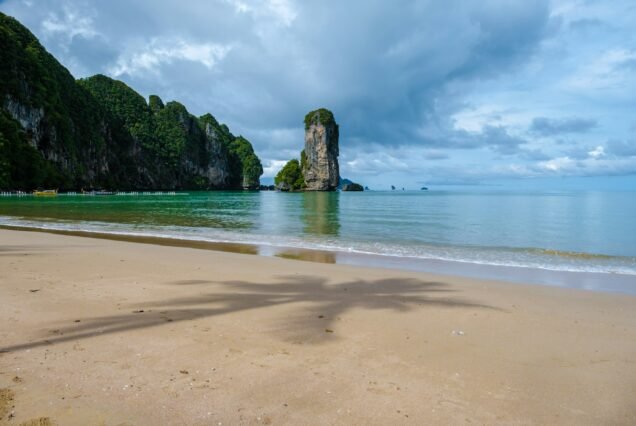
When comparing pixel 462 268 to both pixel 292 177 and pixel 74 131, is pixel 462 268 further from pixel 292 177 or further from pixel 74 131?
pixel 292 177

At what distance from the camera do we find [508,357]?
14.9ft

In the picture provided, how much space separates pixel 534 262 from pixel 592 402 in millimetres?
10610

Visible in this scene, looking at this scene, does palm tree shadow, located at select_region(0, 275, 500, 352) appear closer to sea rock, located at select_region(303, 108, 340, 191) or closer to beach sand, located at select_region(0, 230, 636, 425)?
beach sand, located at select_region(0, 230, 636, 425)

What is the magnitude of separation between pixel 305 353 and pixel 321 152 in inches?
6575

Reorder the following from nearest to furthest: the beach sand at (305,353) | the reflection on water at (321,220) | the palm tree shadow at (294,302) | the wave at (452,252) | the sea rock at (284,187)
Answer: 1. the beach sand at (305,353)
2. the palm tree shadow at (294,302)
3. the wave at (452,252)
4. the reflection on water at (321,220)
5. the sea rock at (284,187)

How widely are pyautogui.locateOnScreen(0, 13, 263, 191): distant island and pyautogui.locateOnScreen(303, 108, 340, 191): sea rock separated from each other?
65.8 meters

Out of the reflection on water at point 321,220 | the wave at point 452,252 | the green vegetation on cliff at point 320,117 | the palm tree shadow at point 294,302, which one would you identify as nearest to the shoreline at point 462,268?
the wave at point 452,252

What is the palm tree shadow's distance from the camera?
202 inches

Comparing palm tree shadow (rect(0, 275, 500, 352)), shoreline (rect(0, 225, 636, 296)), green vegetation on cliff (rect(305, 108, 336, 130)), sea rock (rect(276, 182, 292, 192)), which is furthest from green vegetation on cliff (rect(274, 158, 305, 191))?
palm tree shadow (rect(0, 275, 500, 352))

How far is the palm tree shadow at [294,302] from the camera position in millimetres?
5125

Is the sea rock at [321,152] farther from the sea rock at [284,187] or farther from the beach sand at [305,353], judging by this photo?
the beach sand at [305,353]

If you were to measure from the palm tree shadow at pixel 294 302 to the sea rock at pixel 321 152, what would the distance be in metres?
161

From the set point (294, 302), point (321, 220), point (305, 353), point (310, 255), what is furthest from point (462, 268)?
point (321, 220)

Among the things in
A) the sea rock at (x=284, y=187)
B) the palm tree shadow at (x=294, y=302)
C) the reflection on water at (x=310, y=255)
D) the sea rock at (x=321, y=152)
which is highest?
the sea rock at (x=321, y=152)
